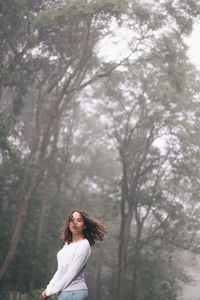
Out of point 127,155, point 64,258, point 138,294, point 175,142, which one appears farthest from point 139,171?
point 64,258

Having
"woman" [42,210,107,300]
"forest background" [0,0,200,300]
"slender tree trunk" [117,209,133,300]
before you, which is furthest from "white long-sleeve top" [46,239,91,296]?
"slender tree trunk" [117,209,133,300]

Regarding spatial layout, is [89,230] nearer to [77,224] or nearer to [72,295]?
[77,224]

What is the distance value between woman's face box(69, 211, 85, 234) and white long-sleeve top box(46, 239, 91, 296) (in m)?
0.17

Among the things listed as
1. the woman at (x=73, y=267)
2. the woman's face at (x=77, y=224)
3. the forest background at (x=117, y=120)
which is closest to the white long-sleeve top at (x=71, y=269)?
the woman at (x=73, y=267)

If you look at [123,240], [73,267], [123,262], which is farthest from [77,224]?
[123,240]

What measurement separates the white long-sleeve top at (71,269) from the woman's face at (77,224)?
0.17m

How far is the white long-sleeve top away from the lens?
3518 mm

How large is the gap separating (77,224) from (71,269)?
46 cm

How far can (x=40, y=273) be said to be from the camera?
766 inches

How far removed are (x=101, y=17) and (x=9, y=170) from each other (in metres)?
11.7

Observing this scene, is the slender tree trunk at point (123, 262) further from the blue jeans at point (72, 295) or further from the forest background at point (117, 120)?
the blue jeans at point (72, 295)

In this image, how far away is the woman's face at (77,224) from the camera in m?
3.83

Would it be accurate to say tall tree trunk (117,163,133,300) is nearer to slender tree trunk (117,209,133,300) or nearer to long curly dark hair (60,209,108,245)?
slender tree trunk (117,209,133,300)

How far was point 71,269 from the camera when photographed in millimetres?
3523
